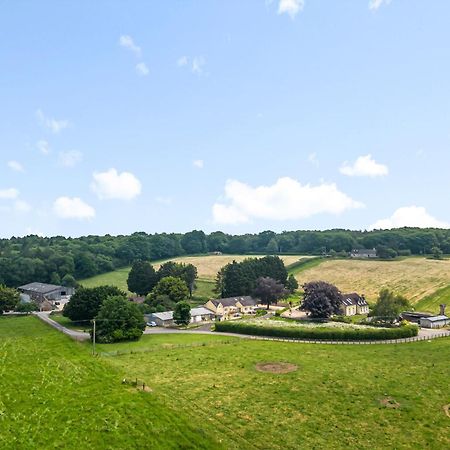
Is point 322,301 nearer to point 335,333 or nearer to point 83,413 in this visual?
point 335,333

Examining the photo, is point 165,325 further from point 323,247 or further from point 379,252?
point 323,247

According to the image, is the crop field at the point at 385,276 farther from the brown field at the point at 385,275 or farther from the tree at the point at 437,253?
the tree at the point at 437,253

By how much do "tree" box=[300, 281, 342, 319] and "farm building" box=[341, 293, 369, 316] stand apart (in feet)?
22.4

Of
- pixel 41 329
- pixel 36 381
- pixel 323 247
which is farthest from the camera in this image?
pixel 323 247

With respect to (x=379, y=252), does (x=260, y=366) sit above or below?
below

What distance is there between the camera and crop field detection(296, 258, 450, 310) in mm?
116125

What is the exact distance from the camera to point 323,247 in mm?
195000

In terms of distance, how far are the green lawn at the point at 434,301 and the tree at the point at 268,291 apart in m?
31.2

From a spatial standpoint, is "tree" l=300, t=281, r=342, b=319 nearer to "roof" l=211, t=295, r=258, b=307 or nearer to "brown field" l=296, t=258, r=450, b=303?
"roof" l=211, t=295, r=258, b=307

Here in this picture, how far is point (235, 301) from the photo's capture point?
106438 mm

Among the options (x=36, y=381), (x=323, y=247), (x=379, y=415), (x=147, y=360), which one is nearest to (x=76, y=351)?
(x=147, y=360)

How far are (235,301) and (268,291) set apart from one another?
841 centimetres

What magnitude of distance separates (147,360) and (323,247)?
148 metres

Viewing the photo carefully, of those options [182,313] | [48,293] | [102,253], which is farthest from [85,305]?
[102,253]
